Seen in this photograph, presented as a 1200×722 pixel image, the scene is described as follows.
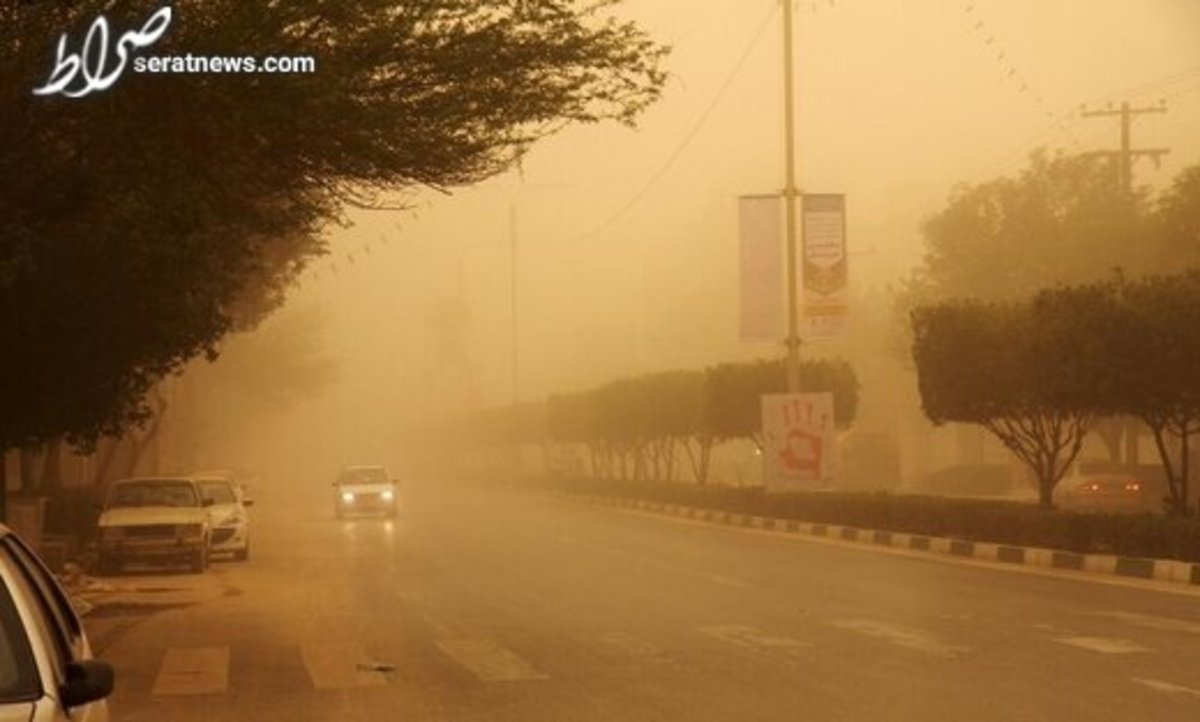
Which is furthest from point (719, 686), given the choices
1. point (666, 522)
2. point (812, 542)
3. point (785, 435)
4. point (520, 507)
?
point (520, 507)

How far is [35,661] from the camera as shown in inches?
248

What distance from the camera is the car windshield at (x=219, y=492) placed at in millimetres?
37375

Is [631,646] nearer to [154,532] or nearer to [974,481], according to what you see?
[154,532]

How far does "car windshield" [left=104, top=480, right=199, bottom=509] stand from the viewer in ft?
112

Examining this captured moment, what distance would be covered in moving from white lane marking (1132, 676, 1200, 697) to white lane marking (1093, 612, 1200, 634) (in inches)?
161

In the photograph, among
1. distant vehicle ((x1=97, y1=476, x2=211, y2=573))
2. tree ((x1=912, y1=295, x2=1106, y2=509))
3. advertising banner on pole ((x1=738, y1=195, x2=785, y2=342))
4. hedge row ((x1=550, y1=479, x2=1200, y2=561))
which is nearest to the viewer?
hedge row ((x1=550, y1=479, x2=1200, y2=561))

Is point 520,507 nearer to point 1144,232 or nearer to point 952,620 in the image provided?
point 1144,232

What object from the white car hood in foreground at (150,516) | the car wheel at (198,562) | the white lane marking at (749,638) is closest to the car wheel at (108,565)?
the white car hood in foreground at (150,516)

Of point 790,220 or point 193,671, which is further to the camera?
point 790,220

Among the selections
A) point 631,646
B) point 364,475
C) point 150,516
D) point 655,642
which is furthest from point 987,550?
point 364,475

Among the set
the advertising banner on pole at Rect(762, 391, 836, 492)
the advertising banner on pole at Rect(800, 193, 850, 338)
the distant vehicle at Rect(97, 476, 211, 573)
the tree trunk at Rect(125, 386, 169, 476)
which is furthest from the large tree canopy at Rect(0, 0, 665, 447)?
the tree trunk at Rect(125, 386, 169, 476)

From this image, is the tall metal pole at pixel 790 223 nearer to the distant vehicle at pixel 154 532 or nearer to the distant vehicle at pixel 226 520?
the distant vehicle at pixel 226 520

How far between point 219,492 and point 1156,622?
22.3 meters

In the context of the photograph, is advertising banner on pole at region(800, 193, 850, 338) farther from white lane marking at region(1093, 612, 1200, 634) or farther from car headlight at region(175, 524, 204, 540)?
white lane marking at region(1093, 612, 1200, 634)
